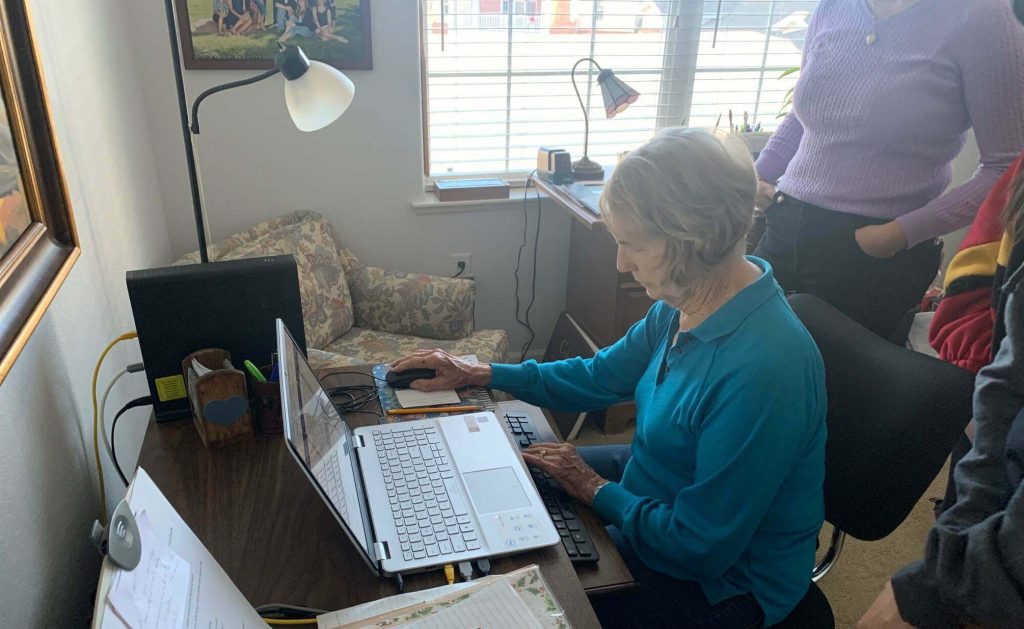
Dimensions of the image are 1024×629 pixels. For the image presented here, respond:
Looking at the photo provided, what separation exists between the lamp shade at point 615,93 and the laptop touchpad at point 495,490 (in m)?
1.66

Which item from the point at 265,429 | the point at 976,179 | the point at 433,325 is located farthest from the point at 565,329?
the point at 265,429

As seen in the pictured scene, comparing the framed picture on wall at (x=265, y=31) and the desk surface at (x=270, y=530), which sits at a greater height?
the framed picture on wall at (x=265, y=31)

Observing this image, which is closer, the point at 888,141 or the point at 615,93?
the point at 888,141

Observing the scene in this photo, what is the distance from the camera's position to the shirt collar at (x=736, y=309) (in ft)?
3.34

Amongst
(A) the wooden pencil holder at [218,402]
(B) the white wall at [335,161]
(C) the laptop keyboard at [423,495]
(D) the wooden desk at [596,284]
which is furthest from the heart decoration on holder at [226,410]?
(B) the white wall at [335,161]

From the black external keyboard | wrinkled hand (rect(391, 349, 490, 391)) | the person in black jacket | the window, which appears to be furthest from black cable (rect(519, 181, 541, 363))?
the person in black jacket

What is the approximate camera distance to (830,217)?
5.39 feet

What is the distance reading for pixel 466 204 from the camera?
103 inches

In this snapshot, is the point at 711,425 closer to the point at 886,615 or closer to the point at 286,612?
the point at 886,615

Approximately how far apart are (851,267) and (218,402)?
4.70 ft

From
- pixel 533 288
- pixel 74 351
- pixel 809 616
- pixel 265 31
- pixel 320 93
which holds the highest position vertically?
pixel 265 31

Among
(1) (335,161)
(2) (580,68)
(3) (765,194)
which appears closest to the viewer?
(3) (765,194)

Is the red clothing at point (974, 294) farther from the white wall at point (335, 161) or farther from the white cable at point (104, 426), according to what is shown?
the white wall at point (335, 161)

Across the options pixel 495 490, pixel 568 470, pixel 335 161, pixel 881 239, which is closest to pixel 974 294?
pixel 881 239
